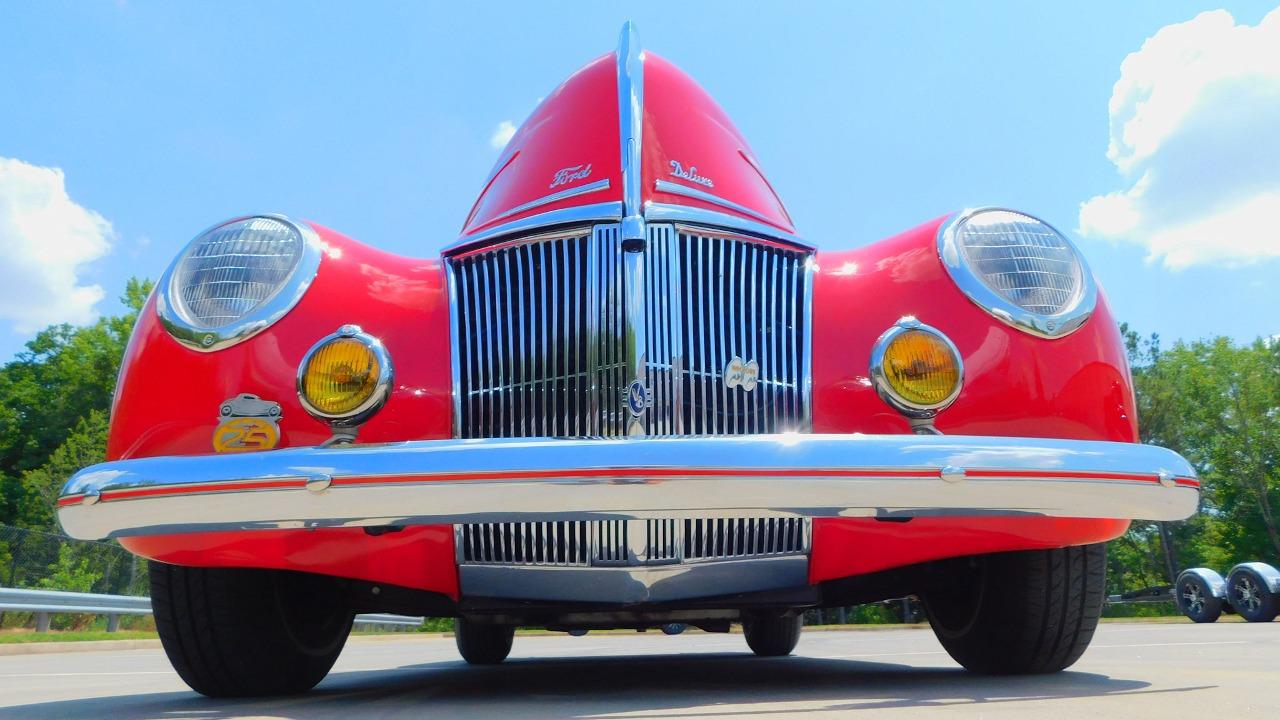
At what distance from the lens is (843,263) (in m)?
3.01

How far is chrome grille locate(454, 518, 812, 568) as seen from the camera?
2.56m

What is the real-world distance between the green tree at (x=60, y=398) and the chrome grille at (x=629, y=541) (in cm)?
3815

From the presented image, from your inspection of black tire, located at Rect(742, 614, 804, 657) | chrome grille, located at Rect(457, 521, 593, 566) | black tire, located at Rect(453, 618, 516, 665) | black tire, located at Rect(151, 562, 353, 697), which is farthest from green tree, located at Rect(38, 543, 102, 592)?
chrome grille, located at Rect(457, 521, 593, 566)

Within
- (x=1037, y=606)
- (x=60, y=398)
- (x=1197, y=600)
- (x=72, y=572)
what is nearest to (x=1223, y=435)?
(x=1197, y=600)

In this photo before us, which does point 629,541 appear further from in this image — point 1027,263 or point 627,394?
point 1027,263

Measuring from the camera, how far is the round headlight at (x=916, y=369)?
260cm

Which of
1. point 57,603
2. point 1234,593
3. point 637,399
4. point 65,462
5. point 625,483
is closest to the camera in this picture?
point 625,483

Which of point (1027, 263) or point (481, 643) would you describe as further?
point (481, 643)

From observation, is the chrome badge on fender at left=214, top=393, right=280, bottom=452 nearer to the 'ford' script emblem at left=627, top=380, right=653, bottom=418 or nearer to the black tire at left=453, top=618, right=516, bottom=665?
the 'ford' script emblem at left=627, top=380, right=653, bottom=418

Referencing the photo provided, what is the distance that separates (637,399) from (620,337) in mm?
175

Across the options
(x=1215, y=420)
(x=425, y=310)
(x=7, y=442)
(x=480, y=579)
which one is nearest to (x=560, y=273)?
(x=425, y=310)


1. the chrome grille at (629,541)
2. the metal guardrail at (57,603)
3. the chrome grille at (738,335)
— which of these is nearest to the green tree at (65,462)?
the metal guardrail at (57,603)

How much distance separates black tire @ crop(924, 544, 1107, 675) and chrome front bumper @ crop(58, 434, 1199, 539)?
0.63m

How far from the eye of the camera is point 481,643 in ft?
18.4
